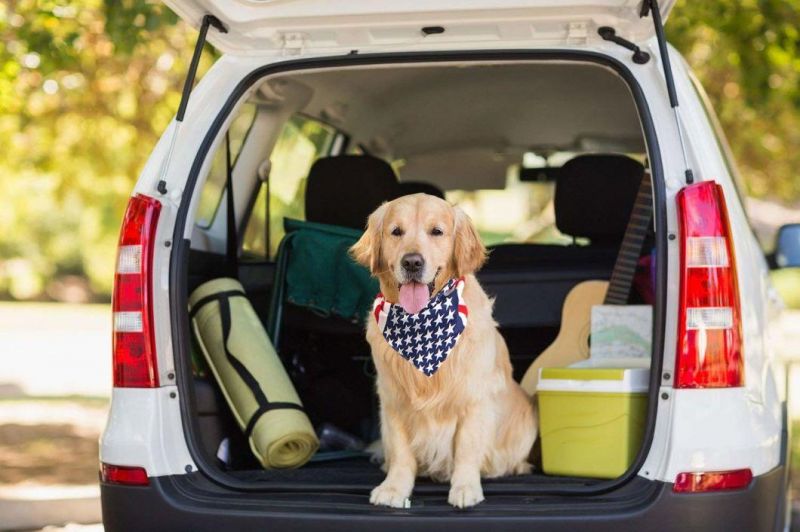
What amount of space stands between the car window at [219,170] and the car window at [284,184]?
27cm

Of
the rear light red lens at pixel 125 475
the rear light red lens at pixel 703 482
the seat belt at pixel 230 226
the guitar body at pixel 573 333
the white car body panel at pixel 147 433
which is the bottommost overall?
the rear light red lens at pixel 703 482

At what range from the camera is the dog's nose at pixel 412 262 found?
3594 mm

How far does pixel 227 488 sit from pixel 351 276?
142 cm

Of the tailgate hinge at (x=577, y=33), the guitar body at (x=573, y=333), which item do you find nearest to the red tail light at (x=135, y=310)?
the tailgate hinge at (x=577, y=33)

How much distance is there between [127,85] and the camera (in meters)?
8.89

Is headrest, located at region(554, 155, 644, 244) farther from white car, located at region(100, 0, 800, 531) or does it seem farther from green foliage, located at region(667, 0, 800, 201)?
green foliage, located at region(667, 0, 800, 201)

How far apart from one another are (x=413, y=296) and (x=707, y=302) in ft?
3.07

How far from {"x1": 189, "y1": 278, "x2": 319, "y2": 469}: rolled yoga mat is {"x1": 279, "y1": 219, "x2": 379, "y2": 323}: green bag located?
0.50 meters

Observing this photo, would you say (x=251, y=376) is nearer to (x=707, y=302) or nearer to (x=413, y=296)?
(x=413, y=296)

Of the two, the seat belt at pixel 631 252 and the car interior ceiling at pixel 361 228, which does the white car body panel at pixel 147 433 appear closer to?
the car interior ceiling at pixel 361 228

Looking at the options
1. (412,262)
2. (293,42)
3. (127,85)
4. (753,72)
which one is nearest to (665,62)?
(412,262)

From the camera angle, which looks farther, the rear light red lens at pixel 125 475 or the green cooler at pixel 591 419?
the green cooler at pixel 591 419

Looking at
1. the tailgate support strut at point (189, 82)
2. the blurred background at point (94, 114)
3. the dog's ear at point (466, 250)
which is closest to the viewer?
the tailgate support strut at point (189, 82)

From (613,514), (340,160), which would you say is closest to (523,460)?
(613,514)
